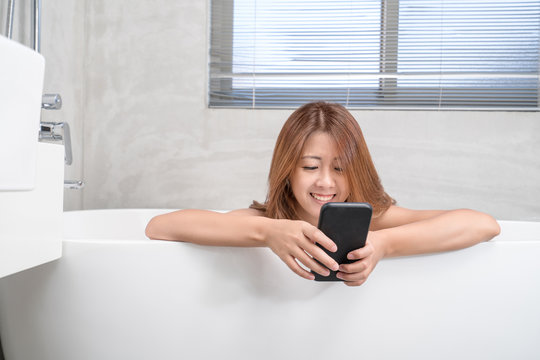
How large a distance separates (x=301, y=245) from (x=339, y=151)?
346 millimetres

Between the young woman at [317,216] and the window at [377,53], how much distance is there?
829 millimetres

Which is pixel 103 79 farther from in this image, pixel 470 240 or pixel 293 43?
pixel 470 240

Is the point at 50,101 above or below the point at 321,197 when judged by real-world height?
above

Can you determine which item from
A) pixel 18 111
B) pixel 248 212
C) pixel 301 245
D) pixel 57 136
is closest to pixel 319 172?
pixel 248 212

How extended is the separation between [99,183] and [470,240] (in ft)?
5.04

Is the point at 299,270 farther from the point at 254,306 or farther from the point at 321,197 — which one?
the point at 321,197

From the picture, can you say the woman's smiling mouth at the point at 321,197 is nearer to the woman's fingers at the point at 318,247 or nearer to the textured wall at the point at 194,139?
the woman's fingers at the point at 318,247

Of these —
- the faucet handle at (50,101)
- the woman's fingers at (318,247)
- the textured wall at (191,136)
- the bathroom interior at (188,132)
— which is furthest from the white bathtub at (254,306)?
the textured wall at (191,136)

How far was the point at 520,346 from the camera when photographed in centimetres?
92

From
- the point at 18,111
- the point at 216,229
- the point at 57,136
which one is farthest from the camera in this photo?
the point at 57,136

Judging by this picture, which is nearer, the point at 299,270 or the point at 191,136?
the point at 299,270

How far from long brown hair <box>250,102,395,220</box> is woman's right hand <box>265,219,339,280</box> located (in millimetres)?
291

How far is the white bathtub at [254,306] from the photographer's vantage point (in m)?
0.82

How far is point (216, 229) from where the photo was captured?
0.80 meters
